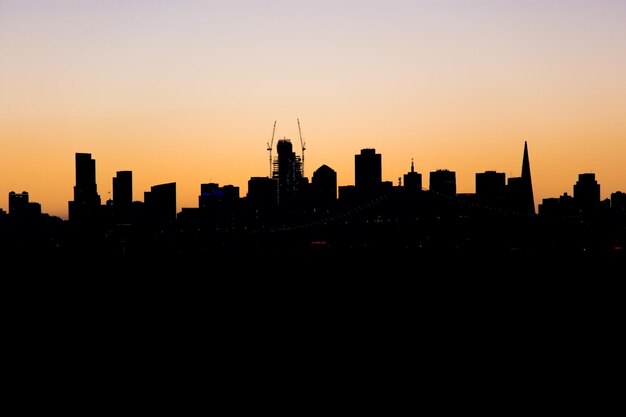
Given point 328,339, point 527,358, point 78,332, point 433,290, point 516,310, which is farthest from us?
point 433,290

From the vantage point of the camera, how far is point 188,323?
433 ft

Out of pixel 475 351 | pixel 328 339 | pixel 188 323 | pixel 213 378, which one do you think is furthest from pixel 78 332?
pixel 475 351

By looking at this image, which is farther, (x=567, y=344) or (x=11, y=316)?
(x=11, y=316)

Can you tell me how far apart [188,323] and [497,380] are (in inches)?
2212

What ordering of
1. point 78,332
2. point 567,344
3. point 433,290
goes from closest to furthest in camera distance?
point 567,344 < point 78,332 < point 433,290

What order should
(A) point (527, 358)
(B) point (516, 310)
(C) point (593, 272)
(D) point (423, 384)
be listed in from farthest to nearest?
1. (C) point (593, 272)
2. (B) point (516, 310)
3. (A) point (527, 358)
4. (D) point (423, 384)

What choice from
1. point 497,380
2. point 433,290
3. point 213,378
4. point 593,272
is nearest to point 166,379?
point 213,378

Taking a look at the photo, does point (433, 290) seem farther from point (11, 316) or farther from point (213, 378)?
point (213, 378)

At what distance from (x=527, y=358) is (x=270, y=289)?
8250cm

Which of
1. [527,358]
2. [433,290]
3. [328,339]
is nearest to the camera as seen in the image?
[527,358]

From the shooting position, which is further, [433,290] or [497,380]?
[433,290]

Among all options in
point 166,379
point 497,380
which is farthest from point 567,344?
point 166,379

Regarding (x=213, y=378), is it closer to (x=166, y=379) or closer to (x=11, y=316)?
(x=166, y=379)

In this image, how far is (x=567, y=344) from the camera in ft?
346
